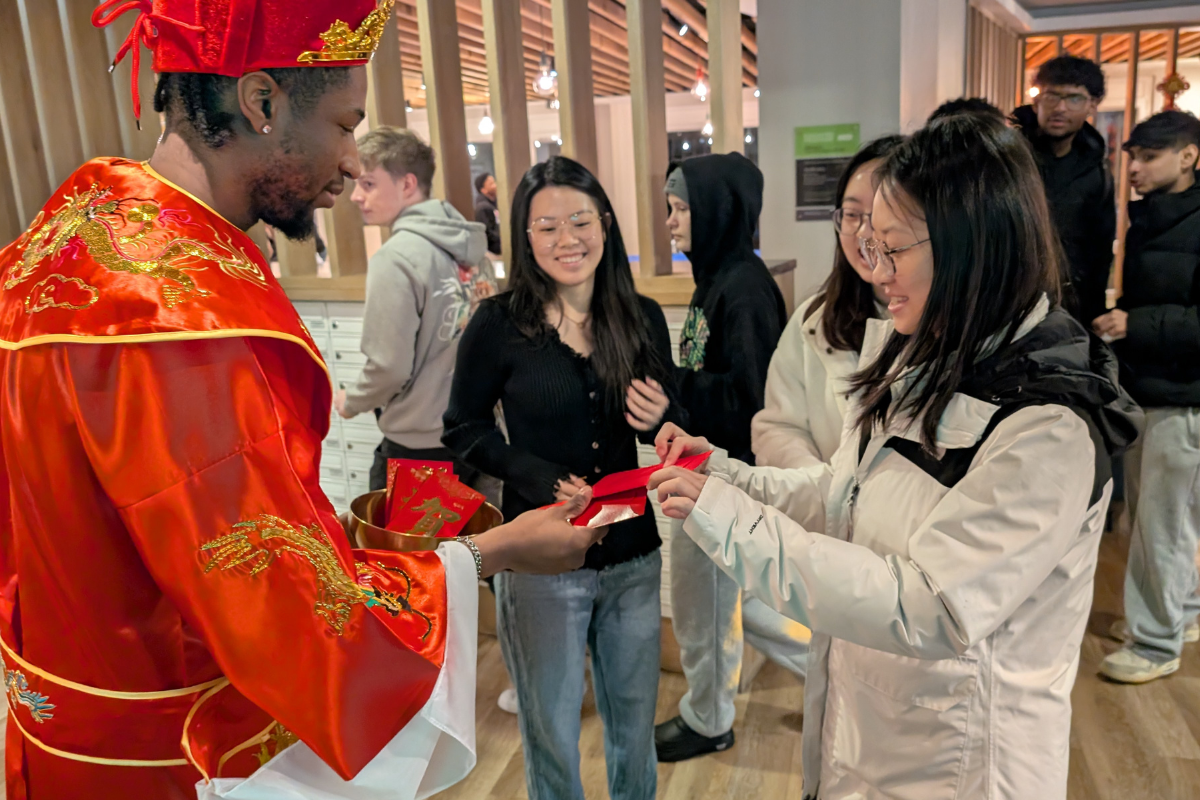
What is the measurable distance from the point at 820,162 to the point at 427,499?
11.5 ft

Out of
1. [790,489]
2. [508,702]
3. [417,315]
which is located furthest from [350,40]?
[508,702]

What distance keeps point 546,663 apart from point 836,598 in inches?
38.2

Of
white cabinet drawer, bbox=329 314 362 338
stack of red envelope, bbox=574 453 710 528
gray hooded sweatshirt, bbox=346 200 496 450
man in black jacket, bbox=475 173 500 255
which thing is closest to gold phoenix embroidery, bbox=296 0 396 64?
stack of red envelope, bbox=574 453 710 528

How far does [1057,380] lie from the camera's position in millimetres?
1149

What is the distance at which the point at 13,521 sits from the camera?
1079mm

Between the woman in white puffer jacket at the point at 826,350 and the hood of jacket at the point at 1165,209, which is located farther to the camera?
the hood of jacket at the point at 1165,209

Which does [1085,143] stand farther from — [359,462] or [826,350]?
[359,462]

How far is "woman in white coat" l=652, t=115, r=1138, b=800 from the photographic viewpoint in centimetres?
114

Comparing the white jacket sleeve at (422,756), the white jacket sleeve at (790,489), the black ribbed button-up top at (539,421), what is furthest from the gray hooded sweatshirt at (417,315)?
the white jacket sleeve at (422,756)

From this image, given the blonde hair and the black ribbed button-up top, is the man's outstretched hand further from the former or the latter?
the blonde hair

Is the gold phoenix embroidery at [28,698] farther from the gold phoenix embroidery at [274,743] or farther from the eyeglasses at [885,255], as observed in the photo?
the eyeglasses at [885,255]

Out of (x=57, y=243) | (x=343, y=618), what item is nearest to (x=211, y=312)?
(x=57, y=243)

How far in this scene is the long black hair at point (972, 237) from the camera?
1186 millimetres

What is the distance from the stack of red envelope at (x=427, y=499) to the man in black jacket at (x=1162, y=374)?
2.67m
